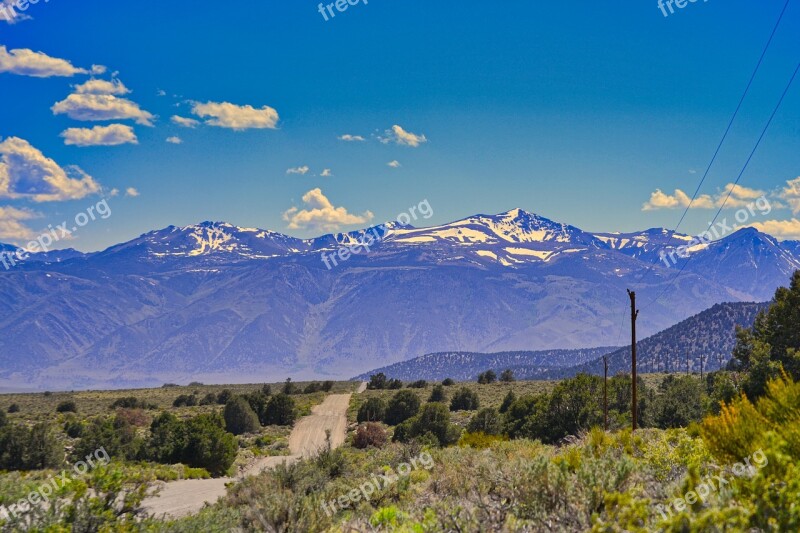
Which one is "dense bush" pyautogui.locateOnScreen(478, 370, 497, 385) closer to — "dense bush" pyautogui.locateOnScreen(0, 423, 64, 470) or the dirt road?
the dirt road

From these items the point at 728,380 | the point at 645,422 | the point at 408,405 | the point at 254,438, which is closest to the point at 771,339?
the point at 728,380

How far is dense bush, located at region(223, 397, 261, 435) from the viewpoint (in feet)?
214

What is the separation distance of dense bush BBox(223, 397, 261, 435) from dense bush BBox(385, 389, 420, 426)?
1376 centimetres

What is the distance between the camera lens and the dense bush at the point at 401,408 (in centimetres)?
7131

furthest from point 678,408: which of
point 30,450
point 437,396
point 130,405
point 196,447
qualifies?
point 130,405

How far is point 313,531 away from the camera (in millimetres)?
10742

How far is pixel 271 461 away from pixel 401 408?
27090 millimetres

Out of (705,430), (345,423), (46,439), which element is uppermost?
(705,430)

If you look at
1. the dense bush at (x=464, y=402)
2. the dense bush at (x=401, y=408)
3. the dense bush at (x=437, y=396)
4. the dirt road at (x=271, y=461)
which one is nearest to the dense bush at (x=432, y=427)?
the dirt road at (x=271, y=461)

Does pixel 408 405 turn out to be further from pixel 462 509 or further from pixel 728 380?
pixel 462 509

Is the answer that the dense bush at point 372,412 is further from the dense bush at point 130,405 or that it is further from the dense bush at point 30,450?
the dense bush at point 30,450

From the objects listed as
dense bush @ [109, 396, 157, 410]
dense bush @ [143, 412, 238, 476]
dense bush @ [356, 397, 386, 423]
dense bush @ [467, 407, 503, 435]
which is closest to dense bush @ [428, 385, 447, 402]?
dense bush @ [356, 397, 386, 423]

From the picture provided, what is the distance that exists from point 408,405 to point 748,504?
6677cm

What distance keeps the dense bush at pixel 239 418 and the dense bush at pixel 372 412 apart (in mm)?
11900
